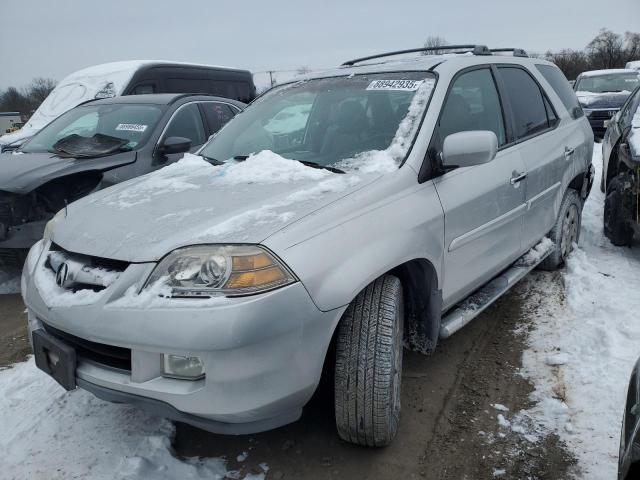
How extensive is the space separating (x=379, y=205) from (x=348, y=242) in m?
0.29

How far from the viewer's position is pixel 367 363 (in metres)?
2.11

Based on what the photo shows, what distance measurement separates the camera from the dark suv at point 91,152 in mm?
4113

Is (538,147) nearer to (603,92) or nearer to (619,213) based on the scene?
(619,213)

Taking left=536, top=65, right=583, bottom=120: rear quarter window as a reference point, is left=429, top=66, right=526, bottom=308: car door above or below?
below

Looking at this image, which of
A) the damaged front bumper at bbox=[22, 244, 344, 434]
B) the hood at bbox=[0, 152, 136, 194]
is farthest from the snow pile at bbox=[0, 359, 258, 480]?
the hood at bbox=[0, 152, 136, 194]

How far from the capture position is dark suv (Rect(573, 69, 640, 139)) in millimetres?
12875

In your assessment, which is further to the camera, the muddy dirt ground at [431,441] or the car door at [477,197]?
the car door at [477,197]

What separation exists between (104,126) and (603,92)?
13281 mm

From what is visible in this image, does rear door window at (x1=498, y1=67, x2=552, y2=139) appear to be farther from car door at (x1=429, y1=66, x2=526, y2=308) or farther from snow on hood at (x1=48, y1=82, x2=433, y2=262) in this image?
snow on hood at (x1=48, y1=82, x2=433, y2=262)

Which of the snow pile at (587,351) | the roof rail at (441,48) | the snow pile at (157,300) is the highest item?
the roof rail at (441,48)

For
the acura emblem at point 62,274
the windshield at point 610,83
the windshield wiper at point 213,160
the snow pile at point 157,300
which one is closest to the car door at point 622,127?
the windshield wiper at point 213,160

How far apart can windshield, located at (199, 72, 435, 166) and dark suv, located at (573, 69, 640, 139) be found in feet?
37.7

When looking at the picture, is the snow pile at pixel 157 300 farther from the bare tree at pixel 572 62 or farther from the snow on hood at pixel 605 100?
the bare tree at pixel 572 62

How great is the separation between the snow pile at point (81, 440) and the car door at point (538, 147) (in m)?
2.52
